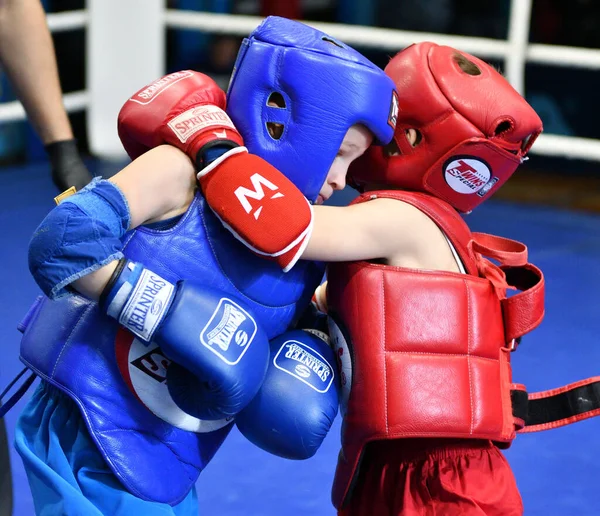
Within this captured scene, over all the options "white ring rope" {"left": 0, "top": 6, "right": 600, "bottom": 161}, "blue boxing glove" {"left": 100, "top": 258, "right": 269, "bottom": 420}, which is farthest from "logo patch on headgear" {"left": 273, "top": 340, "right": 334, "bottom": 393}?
"white ring rope" {"left": 0, "top": 6, "right": 600, "bottom": 161}

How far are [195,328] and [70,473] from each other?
0.93 ft

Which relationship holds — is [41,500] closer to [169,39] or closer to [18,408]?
[18,408]

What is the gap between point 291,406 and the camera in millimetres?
1457

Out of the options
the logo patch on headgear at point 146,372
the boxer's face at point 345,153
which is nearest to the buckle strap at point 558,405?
the boxer's face at point 345,153

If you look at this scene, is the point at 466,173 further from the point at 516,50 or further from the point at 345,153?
the point at 516,50

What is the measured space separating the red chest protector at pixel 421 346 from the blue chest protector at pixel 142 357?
16 cm

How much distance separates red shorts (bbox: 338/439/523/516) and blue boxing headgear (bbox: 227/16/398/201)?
47 centimetres

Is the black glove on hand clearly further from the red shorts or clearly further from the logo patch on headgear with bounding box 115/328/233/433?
the red shorts

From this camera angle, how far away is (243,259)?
144cm

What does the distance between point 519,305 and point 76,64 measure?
138 inches

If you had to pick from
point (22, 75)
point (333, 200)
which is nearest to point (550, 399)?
point (22, 75)

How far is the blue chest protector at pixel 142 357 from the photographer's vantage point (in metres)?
1.39

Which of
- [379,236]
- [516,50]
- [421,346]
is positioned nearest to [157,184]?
[379,236]

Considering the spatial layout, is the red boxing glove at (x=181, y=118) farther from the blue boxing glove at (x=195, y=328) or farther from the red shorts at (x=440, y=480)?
the red shorts at (x=440, y=480)
